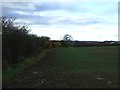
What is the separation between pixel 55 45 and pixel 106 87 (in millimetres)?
89364

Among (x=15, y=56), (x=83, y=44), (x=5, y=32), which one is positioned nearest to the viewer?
(x=5, y=32)

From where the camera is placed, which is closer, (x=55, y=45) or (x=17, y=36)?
(x=17, y=36)

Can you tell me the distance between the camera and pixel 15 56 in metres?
25.4

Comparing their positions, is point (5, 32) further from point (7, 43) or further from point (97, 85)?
point (97, 85)

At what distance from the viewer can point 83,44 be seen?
127 meters

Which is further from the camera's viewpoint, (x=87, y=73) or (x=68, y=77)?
(x=87, y=73)

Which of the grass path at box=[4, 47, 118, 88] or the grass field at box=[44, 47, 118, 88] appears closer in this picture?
the grass path at box=[4, 47, 118, 88]

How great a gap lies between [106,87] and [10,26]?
1289 cm

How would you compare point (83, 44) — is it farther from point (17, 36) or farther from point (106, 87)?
point (106, 87)

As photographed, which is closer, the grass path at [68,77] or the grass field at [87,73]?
the grass path at [68,77]

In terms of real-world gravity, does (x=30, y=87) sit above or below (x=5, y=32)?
below

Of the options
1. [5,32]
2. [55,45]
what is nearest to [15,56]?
[5,32]

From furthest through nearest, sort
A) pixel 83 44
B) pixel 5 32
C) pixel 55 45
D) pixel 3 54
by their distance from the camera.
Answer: pixel 83 44 < pixel 55 45 < pixel 5 32 < pixel 3 54

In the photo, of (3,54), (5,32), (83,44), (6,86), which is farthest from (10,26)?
(83,44)
